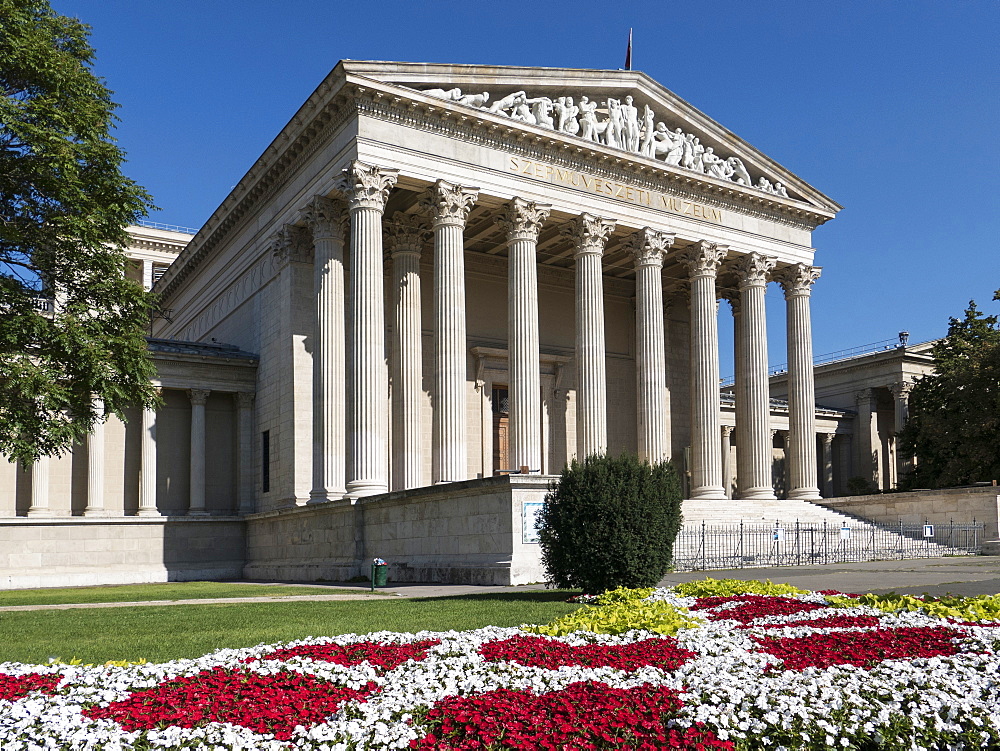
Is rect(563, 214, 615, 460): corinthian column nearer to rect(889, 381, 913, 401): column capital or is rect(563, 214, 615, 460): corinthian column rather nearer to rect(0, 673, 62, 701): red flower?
rect(0, 673, 62, 701): red flower

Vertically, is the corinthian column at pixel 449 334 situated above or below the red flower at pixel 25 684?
above

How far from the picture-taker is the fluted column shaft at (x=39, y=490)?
116 feet

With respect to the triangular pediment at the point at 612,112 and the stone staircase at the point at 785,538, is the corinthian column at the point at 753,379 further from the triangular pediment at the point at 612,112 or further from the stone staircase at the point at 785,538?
the triangular pediment at the point at 612,112

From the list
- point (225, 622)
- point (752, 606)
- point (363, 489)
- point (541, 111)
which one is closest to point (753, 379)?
point (541, 111)

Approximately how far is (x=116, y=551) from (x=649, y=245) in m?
23.8

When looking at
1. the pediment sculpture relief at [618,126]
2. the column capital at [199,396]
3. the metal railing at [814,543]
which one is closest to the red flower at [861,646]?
the metal railing at [814,543]

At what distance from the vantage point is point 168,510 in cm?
3900

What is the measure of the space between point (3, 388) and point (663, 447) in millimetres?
24458

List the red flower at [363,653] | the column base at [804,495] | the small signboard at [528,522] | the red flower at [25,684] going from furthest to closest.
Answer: the column base at [804,495], the small signboard at [528,522], the red flower at [363,653], the red flower at [25,684]

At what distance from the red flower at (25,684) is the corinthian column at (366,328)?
2165 cm

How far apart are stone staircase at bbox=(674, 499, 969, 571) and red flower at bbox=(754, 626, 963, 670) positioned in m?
16.2

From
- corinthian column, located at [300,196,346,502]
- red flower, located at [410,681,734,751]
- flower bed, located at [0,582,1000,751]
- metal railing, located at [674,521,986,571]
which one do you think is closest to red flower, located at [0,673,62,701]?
flower bed, located at [0,582,1000,751]

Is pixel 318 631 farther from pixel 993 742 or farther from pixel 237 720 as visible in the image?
pixel 993 742

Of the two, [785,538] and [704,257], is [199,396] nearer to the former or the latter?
[704,257]
